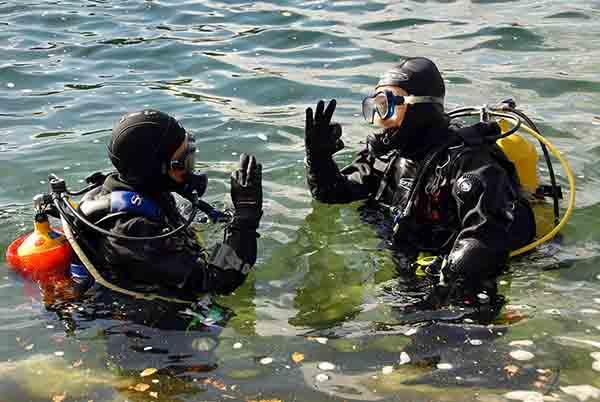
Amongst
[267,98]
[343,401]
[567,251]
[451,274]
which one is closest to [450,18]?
[267,98]

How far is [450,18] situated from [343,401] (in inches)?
397

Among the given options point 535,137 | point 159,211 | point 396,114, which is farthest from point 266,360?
point 535,137

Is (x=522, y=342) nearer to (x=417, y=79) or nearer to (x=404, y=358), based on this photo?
(x=404, y=358)

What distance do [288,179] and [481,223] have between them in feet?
10.3

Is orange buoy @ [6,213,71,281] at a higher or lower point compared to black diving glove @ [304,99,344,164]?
lower

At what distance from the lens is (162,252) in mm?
4434

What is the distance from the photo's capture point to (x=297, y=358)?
4465 mm

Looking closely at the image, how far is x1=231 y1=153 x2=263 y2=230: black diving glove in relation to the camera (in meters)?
4.67

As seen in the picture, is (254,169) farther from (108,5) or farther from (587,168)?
(108,5)

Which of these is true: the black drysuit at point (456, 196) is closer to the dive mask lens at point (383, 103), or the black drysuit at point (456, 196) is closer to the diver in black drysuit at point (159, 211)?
the dive mask lens at point (383, 103)

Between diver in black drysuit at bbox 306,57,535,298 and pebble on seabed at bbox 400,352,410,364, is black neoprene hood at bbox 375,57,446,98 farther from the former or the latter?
pebble on seabed at bbox 400,352,410,364

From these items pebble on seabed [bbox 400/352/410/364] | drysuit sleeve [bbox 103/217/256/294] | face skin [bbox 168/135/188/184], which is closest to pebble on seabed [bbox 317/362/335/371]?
pebble on seabed [bbox 400/352/410/364]

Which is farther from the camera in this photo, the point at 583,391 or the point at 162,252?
the point at 162,252

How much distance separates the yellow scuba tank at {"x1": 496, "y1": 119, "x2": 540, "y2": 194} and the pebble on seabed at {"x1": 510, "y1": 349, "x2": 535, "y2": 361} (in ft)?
5.03
